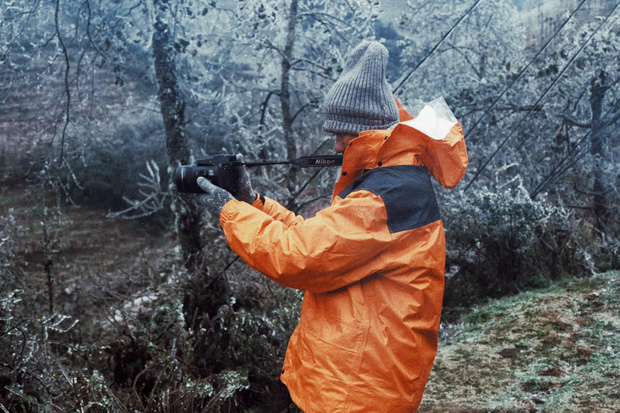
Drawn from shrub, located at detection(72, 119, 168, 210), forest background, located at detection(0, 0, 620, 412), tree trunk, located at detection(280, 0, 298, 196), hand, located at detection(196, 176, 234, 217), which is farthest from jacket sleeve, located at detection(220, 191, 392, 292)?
tree trunk, located at detection(280, 0, 298, 196)

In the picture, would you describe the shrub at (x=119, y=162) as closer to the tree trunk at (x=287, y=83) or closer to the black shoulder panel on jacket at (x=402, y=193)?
the tree trunk at (x=287, y=83)

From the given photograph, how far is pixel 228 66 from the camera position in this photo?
7.59 m

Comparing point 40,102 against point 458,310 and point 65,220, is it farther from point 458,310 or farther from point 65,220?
point 458,310

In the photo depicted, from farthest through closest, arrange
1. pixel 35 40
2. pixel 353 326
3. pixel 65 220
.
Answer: pixel 65 220 → pixel 35 40 → pixel 353 326

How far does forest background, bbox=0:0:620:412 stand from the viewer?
10.6 feet

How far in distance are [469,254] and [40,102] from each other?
4.53m

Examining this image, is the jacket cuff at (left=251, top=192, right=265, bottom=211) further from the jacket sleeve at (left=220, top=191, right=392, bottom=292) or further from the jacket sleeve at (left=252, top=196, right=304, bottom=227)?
the jacket sleeve at (left=220, top=191, right=392, bottom=292)

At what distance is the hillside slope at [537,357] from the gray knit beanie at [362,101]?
6.21ft

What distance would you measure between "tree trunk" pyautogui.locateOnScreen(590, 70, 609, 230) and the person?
Result: 19.4 feet

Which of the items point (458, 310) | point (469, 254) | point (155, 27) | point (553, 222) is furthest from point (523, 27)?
point (155, 27)

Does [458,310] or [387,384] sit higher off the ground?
[387,384]

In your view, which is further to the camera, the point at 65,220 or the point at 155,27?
the point at 65,220

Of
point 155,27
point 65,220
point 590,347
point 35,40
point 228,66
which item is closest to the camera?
point 590,347

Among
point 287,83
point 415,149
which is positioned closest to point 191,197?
point 287,83
